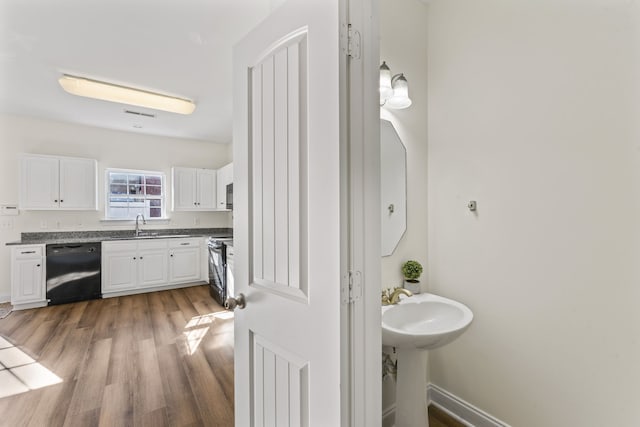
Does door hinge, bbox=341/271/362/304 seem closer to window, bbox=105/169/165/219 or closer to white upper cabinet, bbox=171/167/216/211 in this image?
white upper cabinet, bbox=171/167/216/211

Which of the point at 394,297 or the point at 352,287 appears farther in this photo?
the point at 394,297

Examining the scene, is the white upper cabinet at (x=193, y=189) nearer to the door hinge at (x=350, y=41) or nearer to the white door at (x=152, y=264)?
the white door at (x=152, y=264)

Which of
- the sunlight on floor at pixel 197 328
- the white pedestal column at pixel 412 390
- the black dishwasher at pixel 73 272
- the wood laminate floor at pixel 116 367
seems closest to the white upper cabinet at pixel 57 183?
the black dishwasher at pixel 73 272

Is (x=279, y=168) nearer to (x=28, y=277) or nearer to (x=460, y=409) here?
(x=460, y=409)

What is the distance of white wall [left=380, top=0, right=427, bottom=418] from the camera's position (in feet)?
5.46

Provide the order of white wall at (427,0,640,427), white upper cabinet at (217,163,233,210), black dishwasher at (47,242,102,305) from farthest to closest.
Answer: white upper cabinet at (217,163,233,210)
black dishwasher at (47,242,102,305)
white wall at (427,0,640,427)

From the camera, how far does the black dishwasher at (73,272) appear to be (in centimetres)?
382

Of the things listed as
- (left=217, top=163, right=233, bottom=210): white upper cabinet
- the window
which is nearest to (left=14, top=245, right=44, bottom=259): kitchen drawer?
the window

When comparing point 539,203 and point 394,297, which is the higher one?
point 539,203

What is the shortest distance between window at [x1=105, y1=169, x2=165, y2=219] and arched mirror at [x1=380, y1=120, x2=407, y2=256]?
4.77 m

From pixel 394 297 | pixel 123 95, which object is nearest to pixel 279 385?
pixel 394 297

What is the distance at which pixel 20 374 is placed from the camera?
2.20 meters

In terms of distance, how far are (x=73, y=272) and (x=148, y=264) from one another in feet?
2.97

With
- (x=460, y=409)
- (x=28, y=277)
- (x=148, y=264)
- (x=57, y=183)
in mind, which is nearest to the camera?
(x=460, y=409)
